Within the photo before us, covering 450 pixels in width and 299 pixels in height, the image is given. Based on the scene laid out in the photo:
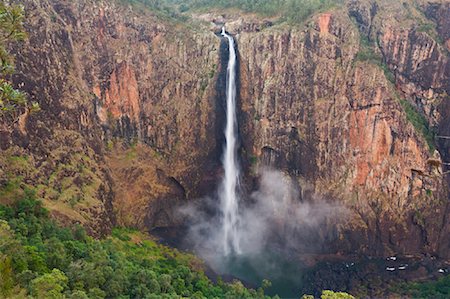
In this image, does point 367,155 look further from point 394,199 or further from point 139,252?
point 139,252

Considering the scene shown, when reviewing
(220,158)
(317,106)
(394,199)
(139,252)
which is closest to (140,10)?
(220,158)

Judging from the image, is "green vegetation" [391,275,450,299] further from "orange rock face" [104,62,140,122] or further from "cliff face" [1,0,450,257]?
"orange rock face" [104,62,140,122]

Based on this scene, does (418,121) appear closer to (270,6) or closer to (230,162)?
(230,162)

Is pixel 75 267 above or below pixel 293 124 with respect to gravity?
below

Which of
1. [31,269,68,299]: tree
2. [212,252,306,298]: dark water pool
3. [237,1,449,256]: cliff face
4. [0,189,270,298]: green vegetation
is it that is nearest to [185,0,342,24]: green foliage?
Result: [237,1,449,256]: cliff face

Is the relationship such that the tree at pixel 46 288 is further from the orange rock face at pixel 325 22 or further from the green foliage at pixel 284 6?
the green foliage at pixel 284 6

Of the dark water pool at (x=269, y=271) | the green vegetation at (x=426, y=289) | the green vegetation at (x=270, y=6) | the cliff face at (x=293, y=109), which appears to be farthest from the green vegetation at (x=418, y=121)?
the dark water pool at (x=269, y=271)

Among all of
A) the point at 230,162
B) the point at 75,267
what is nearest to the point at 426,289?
the point at 230,162
